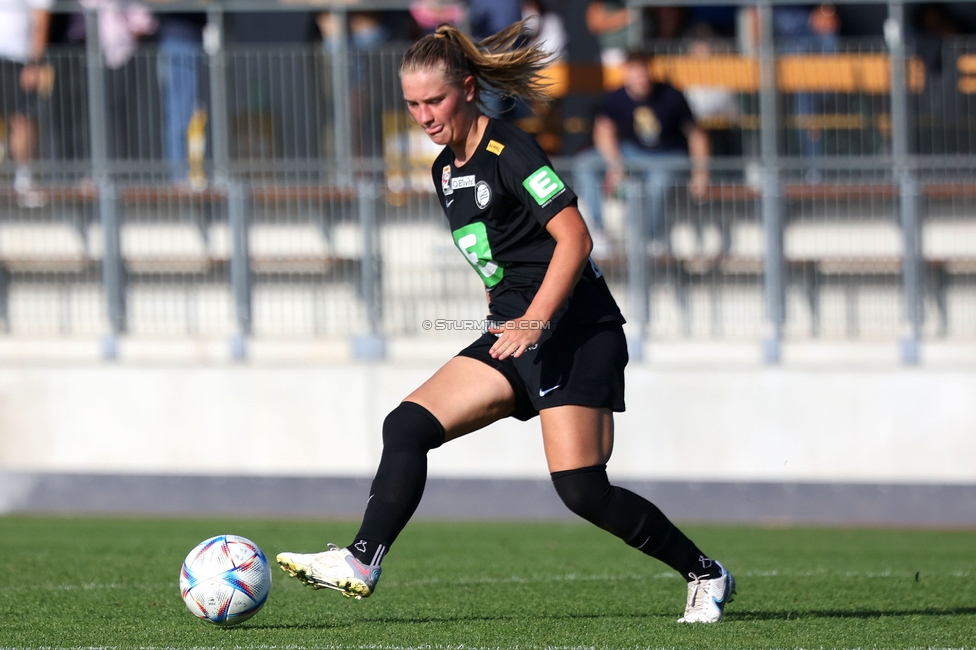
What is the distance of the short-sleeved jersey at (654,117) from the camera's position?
1184 cm

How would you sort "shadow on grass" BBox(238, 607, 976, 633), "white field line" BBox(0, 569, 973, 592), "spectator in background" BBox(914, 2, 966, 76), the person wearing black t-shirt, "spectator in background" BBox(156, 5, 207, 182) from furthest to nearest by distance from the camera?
"spectator in background" BBox(914, 2, 966, 76) → "spectator in background" BBox(156, 5, 207, 182) → the person wearing black t-shirt → "white field line" BBox(0, 569, 973, 592) → "shadow on grass" BBox(238, 607, 976, 633)

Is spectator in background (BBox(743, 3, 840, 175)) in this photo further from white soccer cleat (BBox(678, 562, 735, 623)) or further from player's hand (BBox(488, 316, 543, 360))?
player's hand (BBox(488, 316, 543, 360))

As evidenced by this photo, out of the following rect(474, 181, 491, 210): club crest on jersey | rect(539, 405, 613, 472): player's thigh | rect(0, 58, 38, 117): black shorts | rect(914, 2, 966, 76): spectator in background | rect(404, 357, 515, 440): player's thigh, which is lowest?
rect(539, 405, 613, 472): player's thigh

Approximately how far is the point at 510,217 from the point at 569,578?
8.13 feet

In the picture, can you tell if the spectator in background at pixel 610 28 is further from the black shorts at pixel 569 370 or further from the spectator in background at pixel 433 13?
the black shorts at pixel 569 370

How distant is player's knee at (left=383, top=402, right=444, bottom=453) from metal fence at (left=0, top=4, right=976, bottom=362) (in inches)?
242

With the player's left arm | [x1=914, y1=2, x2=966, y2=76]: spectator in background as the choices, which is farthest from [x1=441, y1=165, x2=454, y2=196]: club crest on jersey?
[x1=914, y1=2, x2=966, y2=76]: spectator in background

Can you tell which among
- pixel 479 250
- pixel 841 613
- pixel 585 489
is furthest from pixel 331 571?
pixel 841 613

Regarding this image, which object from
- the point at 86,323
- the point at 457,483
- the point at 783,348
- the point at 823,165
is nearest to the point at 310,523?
the point at 457,483

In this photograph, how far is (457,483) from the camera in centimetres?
1095

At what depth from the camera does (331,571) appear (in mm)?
4629

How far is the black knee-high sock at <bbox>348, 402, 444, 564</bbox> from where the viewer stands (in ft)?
15.8

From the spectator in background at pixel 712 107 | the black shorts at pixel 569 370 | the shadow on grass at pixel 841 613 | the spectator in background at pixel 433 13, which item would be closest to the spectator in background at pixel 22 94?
the spectator in background at pixel 433 13

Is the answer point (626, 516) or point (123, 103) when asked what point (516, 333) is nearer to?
point (626, 516)
